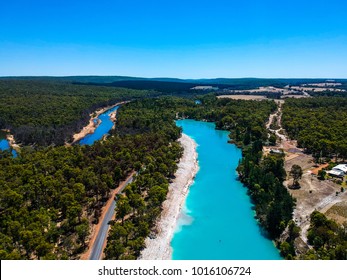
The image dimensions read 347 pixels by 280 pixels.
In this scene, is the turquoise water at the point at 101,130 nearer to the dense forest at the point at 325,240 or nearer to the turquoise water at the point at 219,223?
the turquoise water at the point at 219,223

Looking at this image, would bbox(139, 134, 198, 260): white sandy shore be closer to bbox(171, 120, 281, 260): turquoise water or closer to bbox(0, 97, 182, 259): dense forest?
bbox(171, 120, 281, 260): turquoise water

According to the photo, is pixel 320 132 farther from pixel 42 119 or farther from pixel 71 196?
pixel 42 119

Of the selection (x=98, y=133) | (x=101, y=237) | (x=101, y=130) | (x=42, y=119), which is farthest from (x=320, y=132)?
(x=42, y=119)

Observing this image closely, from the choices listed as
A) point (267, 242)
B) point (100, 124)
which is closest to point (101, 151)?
point (267, 242)

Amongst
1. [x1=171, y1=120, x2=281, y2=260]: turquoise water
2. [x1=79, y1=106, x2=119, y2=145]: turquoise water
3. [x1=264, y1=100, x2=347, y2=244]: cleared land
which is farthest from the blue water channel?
[x1=264, y1=100, x2=347, y2=244]: cleared land

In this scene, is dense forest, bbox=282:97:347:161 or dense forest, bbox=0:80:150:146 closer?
dense forest, bbox=282:97:347:161

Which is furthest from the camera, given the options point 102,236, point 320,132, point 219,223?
point 320,132
